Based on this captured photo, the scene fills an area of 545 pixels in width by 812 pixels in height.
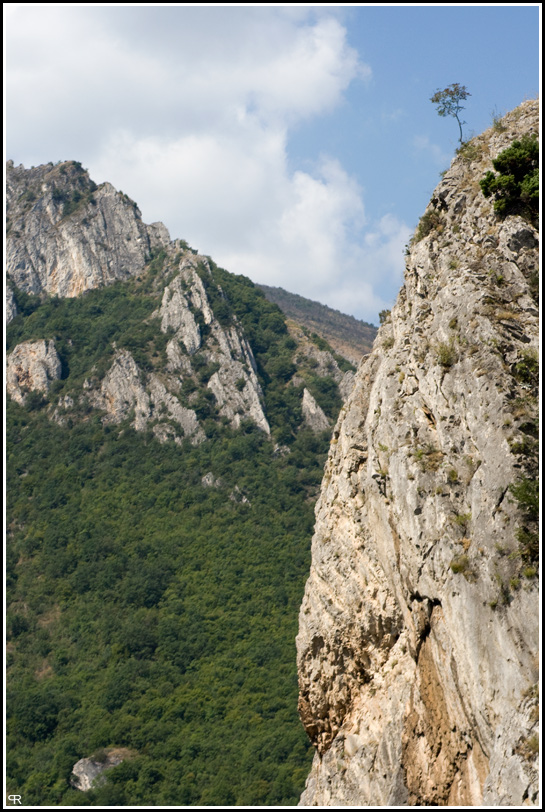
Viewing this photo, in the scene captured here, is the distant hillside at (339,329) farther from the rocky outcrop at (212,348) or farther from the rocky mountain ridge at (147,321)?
the rocky outcrop at (212,348)

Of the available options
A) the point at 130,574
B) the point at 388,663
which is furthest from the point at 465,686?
the point at 130,574

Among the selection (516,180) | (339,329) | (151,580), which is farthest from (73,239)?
(516,180)

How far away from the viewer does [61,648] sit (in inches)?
2790

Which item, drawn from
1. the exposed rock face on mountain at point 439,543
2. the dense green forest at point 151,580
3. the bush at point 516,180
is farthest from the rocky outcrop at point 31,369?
the bush at point 516,180

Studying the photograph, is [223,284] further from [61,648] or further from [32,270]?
[61,648]

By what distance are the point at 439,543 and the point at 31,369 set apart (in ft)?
315

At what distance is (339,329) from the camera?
171 meters

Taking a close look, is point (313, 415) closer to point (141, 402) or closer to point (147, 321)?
point (141, 402)

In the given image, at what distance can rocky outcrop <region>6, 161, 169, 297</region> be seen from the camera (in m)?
120

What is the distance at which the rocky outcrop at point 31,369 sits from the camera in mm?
103812

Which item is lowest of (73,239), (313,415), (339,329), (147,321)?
(313,415)

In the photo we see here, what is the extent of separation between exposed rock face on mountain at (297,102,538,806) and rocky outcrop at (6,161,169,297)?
10420 centimetres

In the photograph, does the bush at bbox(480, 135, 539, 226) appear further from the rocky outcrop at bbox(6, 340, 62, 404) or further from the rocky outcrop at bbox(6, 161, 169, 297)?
the rocky outcrop at bbox(6, 161, 169, 297)

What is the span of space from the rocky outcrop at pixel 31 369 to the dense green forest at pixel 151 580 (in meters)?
1.20
